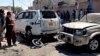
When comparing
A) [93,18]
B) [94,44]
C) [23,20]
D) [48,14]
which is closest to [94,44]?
[94,44]

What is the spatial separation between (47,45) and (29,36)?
2093 millimetres

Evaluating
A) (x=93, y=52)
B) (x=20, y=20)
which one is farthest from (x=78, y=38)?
(x=20, y=20)

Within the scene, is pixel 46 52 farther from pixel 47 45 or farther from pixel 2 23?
pixel 2 23

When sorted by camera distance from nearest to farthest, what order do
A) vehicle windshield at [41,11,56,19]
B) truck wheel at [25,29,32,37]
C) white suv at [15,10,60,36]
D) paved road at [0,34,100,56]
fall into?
paved road at [0,34,100,56] < white suv at [15,10,60,36] < vehicle windshield at [41,11,56,19] < truck wheel at [25,29,32,37]

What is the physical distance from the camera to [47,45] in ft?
37.7

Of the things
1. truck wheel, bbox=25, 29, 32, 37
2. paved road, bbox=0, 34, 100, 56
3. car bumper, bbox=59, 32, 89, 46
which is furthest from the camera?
truck wheel, bbox=25, 29, 32, 37

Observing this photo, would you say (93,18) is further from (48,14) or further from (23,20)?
(23,20)

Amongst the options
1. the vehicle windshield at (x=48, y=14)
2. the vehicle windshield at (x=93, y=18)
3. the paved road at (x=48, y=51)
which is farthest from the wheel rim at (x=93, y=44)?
the vehicle windshield at (x=48, y=14)

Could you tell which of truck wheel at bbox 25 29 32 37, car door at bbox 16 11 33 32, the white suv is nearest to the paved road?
the white suv

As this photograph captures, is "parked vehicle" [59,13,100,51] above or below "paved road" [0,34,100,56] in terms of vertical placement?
above

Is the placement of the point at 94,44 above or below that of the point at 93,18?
below

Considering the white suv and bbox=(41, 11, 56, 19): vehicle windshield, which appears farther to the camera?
bbox=(41, 11, 56, 19): vehicle windshield

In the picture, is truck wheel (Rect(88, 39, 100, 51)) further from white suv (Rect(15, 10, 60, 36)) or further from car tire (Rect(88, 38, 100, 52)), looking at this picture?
white suv (Rect(15, 10, 60, 36))

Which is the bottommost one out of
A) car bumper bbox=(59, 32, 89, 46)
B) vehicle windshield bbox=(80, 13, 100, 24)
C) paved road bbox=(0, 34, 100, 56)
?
paved road bbox=(0, 34, 100, 56)
